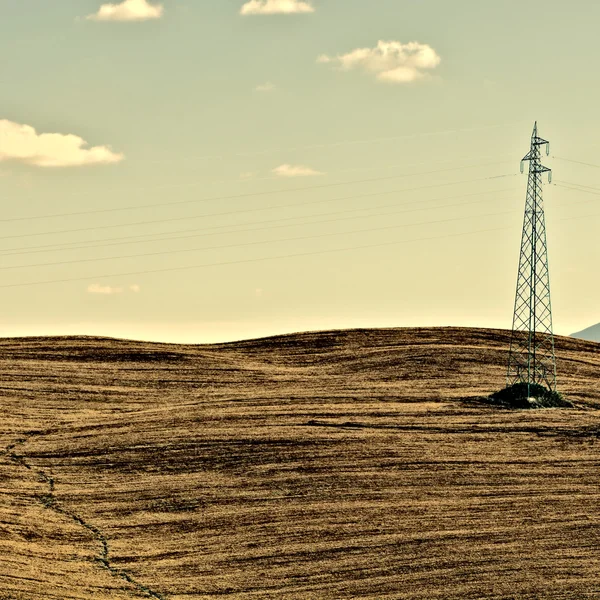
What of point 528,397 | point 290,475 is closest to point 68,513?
point 290,475

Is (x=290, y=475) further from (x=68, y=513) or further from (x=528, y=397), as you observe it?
(x=528, y=397)

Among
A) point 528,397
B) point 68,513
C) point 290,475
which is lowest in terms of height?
point 68,513

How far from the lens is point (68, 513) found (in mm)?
36844

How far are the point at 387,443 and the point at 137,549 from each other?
1325cm

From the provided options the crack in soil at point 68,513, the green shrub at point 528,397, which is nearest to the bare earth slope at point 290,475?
the crack in soil at point 68,513

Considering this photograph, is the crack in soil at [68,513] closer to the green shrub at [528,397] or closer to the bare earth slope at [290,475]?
the bare earth slope at [290,475]

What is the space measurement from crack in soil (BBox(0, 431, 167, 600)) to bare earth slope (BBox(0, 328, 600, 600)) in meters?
0.09

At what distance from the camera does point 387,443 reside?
44.2 m

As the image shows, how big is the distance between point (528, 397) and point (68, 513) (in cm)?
2273

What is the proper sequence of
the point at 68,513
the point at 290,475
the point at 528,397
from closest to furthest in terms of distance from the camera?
the point at 68,513 → the point at 290,475 → the point at 528,397

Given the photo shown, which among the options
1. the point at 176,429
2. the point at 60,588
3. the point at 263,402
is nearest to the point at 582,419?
the point at 263,402

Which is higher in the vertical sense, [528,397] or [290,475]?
[528,397]

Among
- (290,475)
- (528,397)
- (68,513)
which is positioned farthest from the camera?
(528,397)

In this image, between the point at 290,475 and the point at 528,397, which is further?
the point at 528,397
